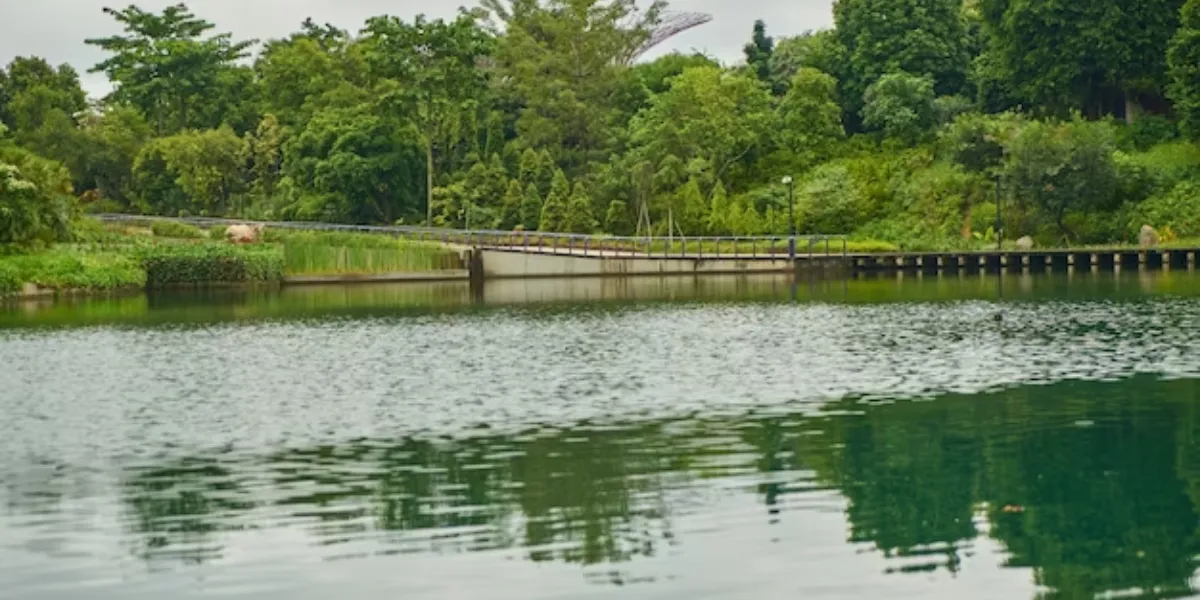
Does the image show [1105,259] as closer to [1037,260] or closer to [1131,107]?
[1037,260]

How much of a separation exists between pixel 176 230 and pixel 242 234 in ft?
20.6

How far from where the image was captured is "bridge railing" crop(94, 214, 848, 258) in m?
78.7

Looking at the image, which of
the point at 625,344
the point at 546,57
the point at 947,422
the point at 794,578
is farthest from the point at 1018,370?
the point at 546,57

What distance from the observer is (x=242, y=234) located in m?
81.3

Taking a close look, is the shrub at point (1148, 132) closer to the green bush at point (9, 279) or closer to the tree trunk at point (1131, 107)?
the tree trunk at point (1131, 107)

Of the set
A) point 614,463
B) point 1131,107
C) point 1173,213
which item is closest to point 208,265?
point 1173,213

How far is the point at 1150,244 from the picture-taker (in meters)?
76.1

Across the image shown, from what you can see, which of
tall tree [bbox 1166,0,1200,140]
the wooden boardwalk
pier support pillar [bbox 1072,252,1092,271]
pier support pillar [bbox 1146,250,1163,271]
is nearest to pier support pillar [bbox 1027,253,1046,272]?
the wooden boardwalk

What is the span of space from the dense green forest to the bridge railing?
4062mm

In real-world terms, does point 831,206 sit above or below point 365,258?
above

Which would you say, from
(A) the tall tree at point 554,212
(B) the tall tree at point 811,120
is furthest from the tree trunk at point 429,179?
(B) the tall tree at point 811,120

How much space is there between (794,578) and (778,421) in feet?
33.5

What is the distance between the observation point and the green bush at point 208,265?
74.1 metres

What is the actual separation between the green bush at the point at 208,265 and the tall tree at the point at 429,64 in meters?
16.5
